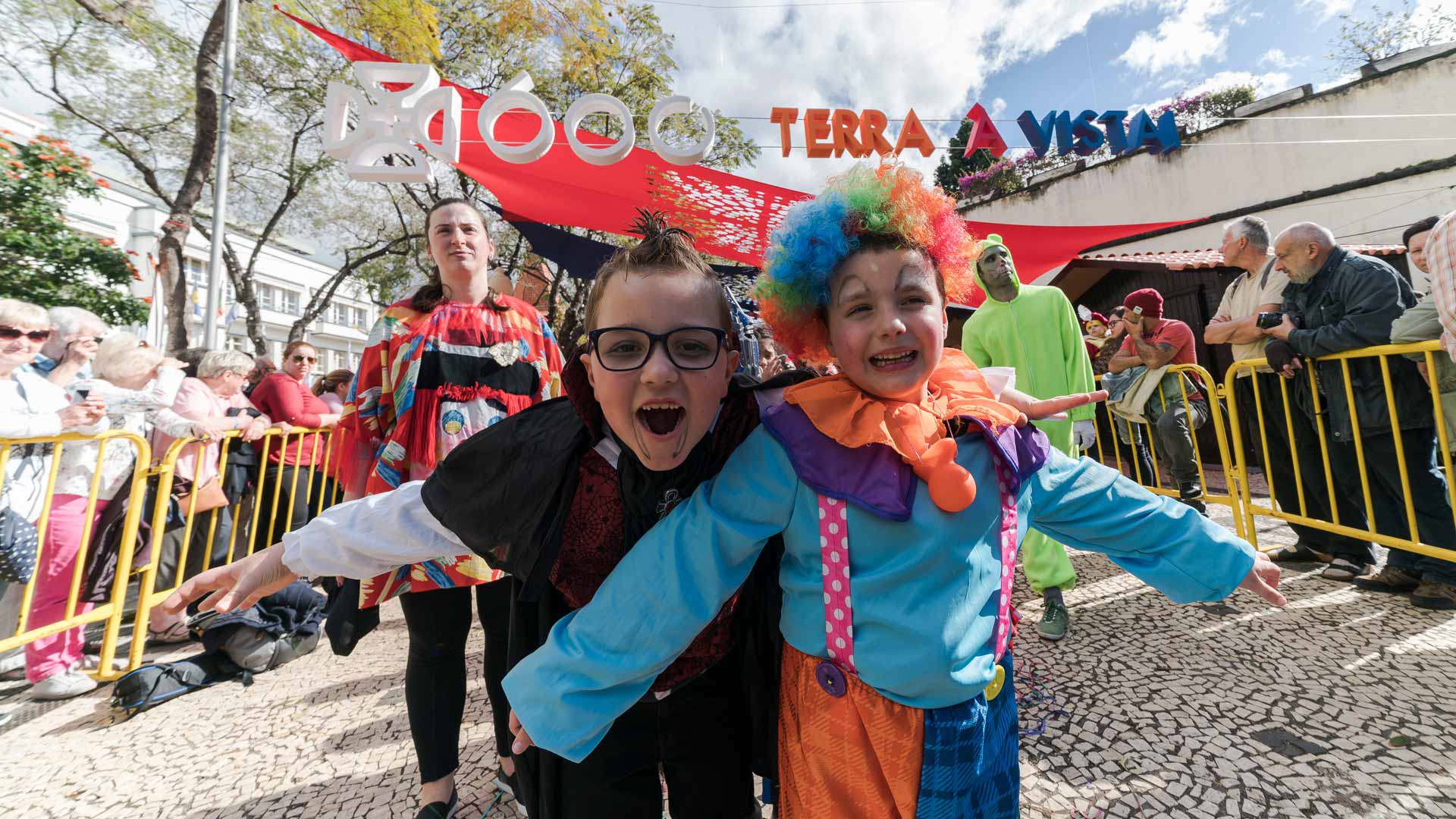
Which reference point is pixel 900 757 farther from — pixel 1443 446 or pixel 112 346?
pixel 112 346

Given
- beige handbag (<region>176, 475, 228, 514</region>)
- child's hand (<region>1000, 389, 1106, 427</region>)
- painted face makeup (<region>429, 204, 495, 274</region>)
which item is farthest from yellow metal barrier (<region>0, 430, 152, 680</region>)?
child's hand (<region>1000, 389, 1106, 427</region>)

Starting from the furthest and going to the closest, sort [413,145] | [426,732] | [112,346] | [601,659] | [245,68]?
[245,68] → [413,145] → [112,346] → [426,732] → [601,659]

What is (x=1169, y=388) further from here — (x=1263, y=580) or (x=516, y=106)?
(x=516, y=106)

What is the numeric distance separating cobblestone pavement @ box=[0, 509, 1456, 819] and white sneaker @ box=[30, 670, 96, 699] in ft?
0.19

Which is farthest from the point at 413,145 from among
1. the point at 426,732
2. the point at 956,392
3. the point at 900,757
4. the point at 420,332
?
the point at 900,757

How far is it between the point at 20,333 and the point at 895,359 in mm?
3925

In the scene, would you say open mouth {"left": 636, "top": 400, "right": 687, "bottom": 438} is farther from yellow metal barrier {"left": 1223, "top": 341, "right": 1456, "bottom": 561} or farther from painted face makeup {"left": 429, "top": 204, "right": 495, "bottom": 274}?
yellow metal barrier {"left": 1223, "top": 341, "right": 1456, "bottom": 561}

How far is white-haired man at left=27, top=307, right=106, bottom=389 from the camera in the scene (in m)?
3.33

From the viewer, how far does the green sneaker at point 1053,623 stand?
2.84m

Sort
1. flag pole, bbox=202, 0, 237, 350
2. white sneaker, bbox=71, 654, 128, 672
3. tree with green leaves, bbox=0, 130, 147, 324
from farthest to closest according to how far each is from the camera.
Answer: tree with green leaves, bbox=0, 130, 147, 324, flag pole, bbox=202, 0, 237, 350, white sneaker, bbox=71, 654, 128, 672

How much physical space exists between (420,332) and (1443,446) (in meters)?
4.38

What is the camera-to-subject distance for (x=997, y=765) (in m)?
1.14

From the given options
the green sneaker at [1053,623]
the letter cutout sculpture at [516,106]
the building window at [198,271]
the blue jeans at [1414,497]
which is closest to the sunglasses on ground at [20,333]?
the letter cutout sculpture at [516,106]

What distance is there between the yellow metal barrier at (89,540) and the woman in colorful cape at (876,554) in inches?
124
